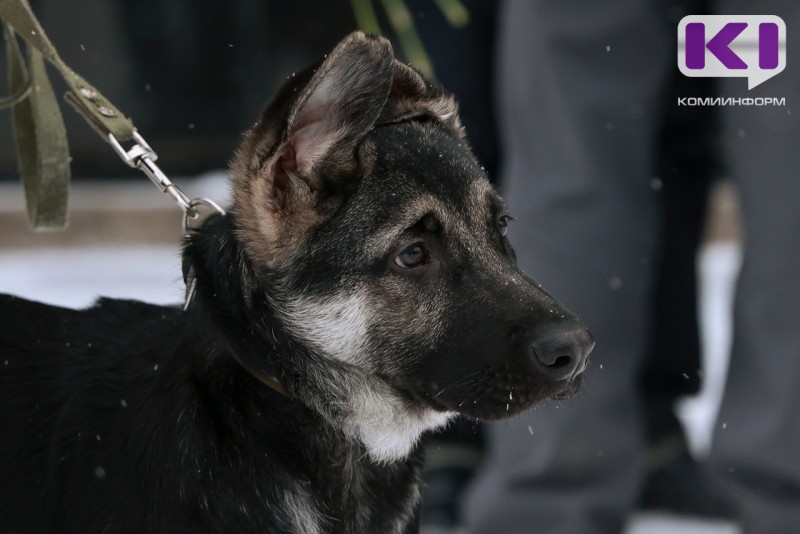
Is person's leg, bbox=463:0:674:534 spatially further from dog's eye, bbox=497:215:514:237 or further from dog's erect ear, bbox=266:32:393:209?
dog's erect ear, bbox=266:32:393:209

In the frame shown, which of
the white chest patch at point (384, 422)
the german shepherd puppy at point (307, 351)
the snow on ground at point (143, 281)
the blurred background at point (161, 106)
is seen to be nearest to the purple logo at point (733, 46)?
the snow on ground at point (143, 281)

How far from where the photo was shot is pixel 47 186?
106 inches

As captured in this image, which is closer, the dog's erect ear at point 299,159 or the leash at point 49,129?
the dog's erect ear at point 299,159

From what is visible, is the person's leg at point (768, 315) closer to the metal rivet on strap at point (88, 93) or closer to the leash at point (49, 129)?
the leash at point (49, 129)

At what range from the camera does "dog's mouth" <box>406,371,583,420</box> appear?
6.98 ft

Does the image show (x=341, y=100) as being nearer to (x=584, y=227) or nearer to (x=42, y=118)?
(x=42, y=118)

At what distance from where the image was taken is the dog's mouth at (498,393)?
83.7 inches

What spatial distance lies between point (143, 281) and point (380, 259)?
364cm

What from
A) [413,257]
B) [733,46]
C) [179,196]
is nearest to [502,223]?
[413,257]

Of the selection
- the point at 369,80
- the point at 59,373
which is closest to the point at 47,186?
the point at 59,373

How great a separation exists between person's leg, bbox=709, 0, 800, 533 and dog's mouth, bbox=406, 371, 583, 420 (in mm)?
1114

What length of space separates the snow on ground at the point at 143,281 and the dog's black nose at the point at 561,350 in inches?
82.6

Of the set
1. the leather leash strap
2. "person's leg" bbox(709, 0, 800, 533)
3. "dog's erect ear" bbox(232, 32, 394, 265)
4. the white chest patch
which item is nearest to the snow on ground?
"person's leg" bbox(709, 0, 800, 533)

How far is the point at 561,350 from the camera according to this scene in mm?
2080
